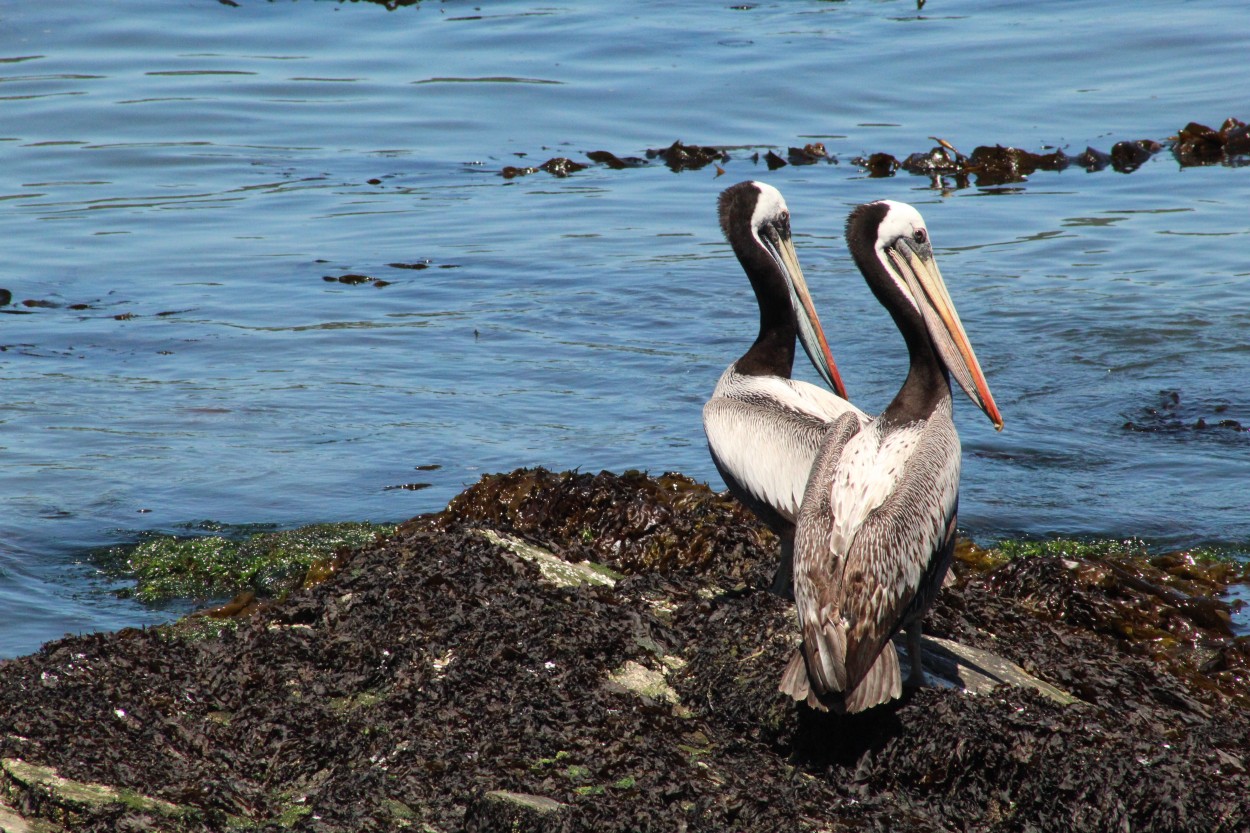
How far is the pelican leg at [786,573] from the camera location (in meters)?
4.95

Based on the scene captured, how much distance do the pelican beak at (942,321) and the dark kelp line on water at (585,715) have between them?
82 cm

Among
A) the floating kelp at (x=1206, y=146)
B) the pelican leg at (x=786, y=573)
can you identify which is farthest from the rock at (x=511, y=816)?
the floating kelp at (x=1206, y=146)

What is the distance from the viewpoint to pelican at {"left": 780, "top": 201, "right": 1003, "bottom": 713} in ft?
12.6

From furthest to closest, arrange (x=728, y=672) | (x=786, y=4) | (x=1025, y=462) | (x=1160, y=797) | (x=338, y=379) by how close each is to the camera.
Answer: (x=786, y=4)
(x=338, y=379)
(x=1025, y=462)
(x=728, y=672)
(x=1160, y=797)

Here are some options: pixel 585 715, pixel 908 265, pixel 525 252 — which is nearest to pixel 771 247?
pixel 908 265

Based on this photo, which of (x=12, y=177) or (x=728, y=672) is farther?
(x=12, y=177)

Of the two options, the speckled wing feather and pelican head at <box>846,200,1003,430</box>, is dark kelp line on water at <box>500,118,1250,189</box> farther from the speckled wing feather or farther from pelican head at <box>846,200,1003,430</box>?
the speckled wing feather

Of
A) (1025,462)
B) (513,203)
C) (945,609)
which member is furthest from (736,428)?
(513,203)

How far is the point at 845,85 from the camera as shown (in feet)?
55.0

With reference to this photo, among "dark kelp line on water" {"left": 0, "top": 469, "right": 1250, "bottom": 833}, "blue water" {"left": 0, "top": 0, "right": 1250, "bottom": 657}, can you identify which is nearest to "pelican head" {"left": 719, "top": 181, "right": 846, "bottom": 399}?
"dark kelp line on water" {"left": 0, "top": 469, "right": 1250, "bottom": 833}

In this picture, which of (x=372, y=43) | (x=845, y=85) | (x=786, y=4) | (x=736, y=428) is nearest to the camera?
(x=736, y=428)

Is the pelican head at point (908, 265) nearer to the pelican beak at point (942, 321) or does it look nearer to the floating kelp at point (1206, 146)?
the pelican beak at point (942, 321)

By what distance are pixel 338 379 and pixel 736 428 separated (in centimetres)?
433

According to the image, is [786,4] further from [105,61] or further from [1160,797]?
[1160,797]
